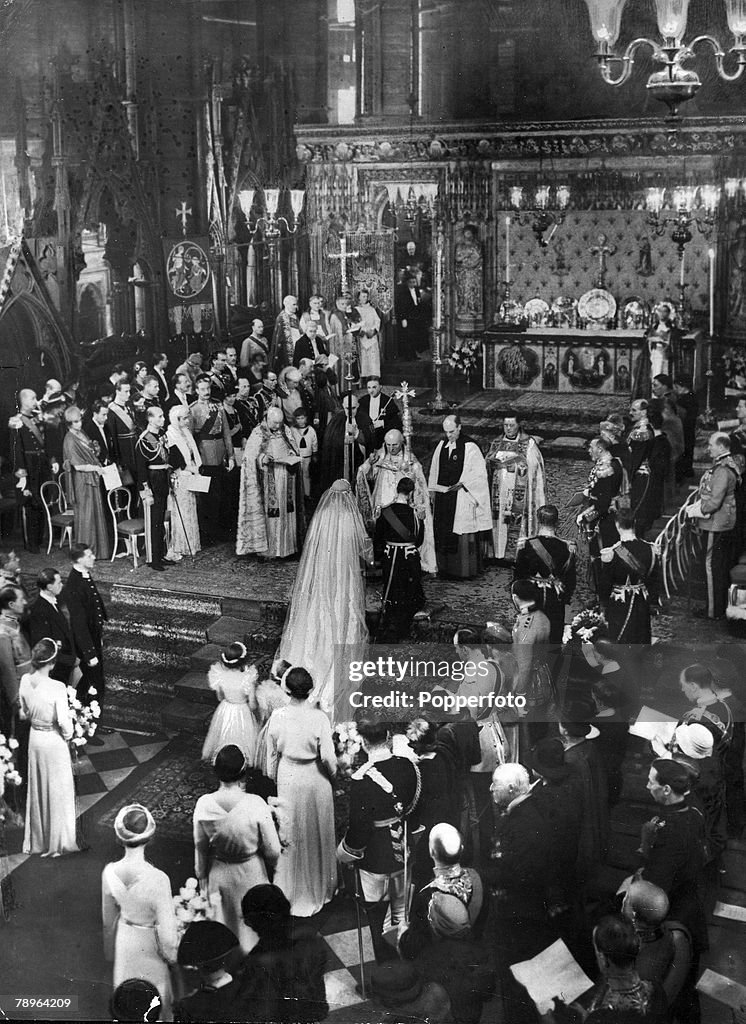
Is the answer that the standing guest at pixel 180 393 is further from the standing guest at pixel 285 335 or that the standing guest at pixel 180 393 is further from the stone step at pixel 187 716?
the stone step at pixel 187 716

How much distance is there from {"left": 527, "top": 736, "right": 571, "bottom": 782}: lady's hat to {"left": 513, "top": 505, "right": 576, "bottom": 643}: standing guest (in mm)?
845

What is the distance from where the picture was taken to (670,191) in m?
9.45

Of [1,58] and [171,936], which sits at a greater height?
[1,58]

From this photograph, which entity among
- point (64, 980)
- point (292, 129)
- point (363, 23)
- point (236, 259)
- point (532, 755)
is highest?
point (363, 23)

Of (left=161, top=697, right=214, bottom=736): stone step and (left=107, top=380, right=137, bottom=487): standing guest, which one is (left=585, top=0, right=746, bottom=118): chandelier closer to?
(left=107, top=380, right=137, bottom=487): standing guest

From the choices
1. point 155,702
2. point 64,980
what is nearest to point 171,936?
point 64,980

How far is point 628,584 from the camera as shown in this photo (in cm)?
960


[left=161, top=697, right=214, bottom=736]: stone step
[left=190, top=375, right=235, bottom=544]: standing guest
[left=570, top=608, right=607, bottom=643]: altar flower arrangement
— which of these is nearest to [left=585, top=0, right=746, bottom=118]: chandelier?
[left=570, top=608, right=607, bottom=643]: altar flower arrangement

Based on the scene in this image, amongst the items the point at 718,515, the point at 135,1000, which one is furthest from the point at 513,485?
the point at 135,1000

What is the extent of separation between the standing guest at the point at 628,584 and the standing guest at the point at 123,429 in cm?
356

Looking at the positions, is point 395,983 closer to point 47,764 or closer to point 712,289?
point 47,764

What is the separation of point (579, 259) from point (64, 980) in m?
6.08

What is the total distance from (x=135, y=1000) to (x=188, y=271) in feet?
16.8

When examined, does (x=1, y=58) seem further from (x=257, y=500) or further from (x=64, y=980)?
(x=64, y=980)
